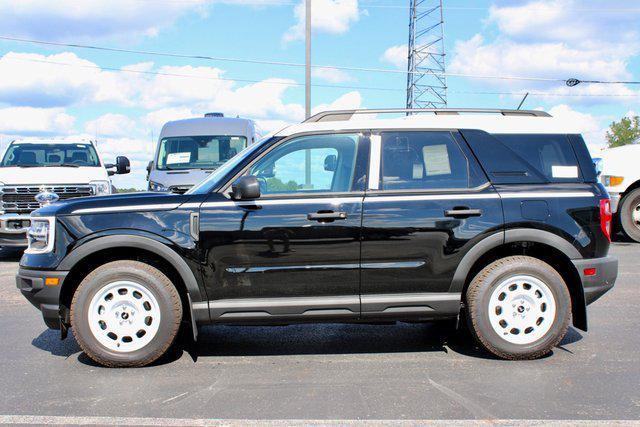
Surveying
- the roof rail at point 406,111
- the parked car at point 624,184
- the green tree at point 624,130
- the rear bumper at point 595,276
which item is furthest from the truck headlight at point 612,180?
the green tree at point 624,130

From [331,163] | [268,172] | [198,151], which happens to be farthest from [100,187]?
[331,163]

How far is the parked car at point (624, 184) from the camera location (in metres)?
11.6

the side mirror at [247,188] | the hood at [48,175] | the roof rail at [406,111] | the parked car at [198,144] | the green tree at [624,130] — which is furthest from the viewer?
the green tree at [624,130]

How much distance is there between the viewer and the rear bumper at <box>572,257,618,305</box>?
491 cm

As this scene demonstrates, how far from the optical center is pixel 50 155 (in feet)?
39.7

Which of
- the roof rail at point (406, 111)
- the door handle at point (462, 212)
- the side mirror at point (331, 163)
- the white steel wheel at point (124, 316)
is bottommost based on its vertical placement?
the white steel wheel at point (124, 316)

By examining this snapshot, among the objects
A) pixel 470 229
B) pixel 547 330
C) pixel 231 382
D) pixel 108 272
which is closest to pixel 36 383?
pixel 108 272

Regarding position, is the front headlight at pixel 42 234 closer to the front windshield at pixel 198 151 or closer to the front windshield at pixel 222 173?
the front windshield at pixel 222 173

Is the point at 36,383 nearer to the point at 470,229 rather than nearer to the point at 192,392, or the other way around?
the point at 192,392

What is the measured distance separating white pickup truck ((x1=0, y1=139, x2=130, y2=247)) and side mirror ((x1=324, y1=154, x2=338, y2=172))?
22.4ft

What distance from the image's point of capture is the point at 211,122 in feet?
44.3

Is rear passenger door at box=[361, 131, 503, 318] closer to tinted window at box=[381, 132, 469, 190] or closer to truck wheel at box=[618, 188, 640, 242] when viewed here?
tinted window at box=[381, 132, 469, 190]

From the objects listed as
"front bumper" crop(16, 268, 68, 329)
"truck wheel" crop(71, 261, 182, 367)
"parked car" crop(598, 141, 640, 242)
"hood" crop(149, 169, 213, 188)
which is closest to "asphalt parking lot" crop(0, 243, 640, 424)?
"truck wheel" crop(71, 261, 182, 367)

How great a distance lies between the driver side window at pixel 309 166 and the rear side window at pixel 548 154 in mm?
1228
